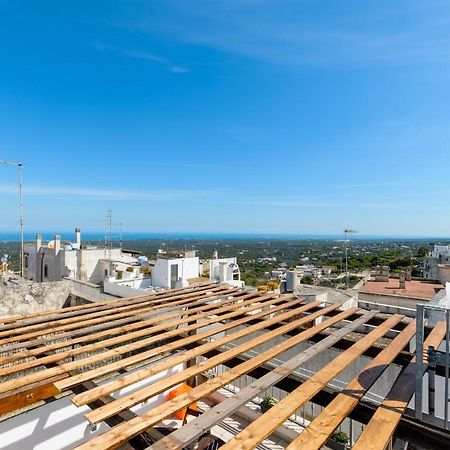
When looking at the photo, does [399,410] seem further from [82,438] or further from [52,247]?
[52,247]

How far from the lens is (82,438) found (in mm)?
4664

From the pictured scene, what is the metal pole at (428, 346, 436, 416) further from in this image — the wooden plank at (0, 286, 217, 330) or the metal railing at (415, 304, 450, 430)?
the wooden plank at (0, 286, 217, 330)

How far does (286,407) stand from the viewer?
6.44 feet

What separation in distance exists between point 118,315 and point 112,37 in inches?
465

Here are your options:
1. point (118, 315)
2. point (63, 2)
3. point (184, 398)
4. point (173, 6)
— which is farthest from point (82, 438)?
point (63, 2)

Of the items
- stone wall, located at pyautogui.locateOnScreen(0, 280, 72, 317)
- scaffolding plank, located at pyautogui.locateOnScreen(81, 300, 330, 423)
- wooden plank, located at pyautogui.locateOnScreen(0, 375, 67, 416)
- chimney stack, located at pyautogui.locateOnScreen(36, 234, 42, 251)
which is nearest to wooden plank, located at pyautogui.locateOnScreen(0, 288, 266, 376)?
wooden plank, located at pyautogui.locateOnScreen(0, 375, 67, 416)

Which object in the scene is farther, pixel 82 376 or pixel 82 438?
pixel 82 438

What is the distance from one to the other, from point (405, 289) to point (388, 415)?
467 inches

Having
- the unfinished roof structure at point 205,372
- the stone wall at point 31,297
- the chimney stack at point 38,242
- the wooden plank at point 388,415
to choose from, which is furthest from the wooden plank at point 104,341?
the chimney stack at point 38,242

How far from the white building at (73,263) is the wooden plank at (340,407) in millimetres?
15869

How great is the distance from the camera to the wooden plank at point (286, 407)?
5.36 feet

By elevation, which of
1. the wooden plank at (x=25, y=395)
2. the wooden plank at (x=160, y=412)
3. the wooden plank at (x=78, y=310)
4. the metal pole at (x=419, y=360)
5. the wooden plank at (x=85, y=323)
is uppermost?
the metal pole at (x=419, y=360)

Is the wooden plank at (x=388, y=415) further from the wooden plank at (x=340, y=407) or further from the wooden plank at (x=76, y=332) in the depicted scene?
A: the wooden plank at (x=76, y=332)

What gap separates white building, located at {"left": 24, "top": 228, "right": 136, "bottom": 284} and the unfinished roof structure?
13598 mm
